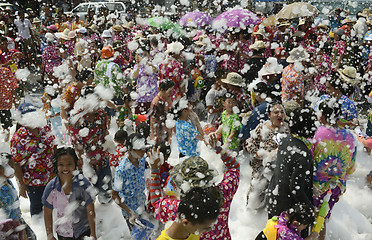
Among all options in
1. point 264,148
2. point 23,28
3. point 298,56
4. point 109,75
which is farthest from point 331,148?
point 23,28

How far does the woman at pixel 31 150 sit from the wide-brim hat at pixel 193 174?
1.88 meters

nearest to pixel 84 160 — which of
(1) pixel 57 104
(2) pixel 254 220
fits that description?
(1) pixel 57 104

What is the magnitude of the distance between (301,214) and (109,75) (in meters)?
4.23

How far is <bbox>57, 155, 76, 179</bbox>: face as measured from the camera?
8.89ft

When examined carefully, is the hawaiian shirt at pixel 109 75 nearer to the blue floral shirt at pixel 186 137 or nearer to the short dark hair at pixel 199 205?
the blue floral shirt at pixel 186 137

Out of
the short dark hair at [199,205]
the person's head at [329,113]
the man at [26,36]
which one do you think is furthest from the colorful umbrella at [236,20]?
the man at [26,36]

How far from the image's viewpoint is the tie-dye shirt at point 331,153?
2977 mm

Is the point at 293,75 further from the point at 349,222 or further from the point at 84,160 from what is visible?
the point at 84,160

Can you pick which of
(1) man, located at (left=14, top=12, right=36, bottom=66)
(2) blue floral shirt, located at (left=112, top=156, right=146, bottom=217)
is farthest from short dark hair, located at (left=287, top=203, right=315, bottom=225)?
(1) man, located at (left=14, top=12, right=36, bottom=66)

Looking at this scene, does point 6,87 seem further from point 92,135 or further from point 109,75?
point 92,135

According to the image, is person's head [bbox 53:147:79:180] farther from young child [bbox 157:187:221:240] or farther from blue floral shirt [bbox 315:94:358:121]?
blue floral shirt [bbox 315:94:358:121]

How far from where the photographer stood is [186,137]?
13.0 ft

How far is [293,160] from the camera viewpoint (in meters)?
2.65

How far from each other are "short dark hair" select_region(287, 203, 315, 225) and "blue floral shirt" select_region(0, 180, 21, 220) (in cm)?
233
